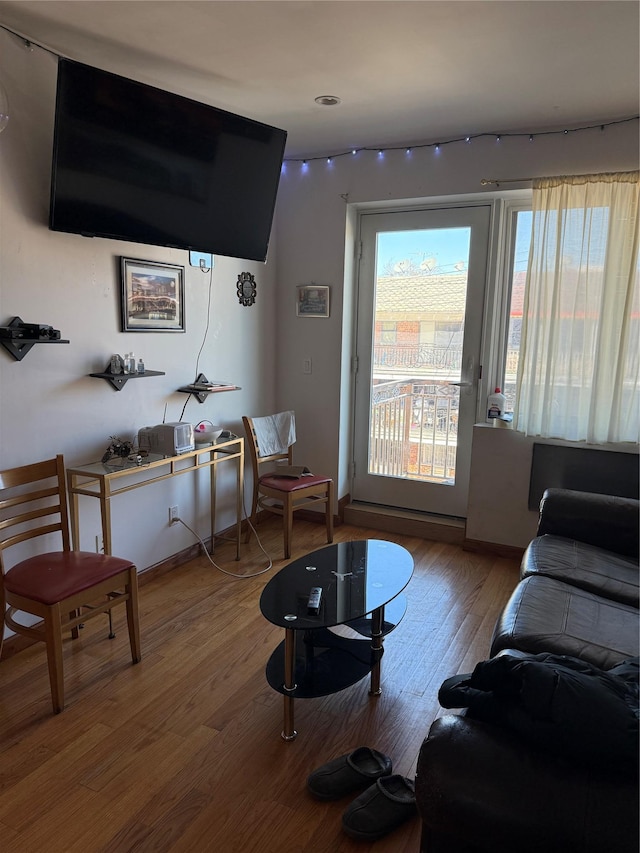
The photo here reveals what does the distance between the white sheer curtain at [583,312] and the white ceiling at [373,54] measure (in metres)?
0.45

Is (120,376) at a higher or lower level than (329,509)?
higher

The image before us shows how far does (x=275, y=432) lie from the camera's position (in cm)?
386

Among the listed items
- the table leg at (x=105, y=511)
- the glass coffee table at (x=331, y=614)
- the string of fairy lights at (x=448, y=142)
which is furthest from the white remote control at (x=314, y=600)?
the string of fairy lights at (x=448, y=142)

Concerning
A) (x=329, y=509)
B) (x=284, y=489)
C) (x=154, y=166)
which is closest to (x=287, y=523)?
(x=284, y=489)

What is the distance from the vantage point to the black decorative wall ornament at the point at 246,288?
373 centimetres

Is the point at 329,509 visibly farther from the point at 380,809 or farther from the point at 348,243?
the point at 380,809

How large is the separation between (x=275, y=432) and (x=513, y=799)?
9.56ft

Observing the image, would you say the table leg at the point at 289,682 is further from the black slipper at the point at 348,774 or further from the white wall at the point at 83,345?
the white wall at the point at 83,345

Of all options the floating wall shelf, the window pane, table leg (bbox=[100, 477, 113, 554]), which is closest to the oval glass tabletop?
table leg (bbox=[100, 477, 113, 554])

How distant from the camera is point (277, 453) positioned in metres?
3.88

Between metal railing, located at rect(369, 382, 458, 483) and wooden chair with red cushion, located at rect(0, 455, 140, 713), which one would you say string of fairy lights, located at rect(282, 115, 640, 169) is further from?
wooden chair with red cushion, located at rect(0, 455, 140, 713)

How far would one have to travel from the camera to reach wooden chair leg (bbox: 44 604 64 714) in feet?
6.61

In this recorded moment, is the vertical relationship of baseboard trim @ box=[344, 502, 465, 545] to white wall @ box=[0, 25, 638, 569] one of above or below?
below

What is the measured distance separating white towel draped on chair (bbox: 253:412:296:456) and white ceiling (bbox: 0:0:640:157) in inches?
70.4
